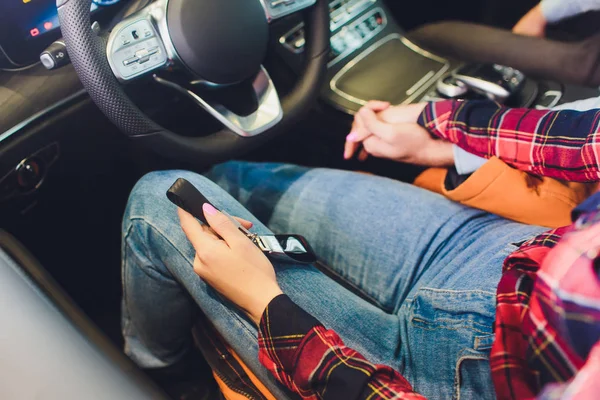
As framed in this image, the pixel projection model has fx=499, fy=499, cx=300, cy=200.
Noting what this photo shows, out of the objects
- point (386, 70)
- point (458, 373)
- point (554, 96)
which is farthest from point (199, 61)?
point (554, 96)

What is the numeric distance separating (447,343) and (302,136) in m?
0.66

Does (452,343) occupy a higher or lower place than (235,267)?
lower

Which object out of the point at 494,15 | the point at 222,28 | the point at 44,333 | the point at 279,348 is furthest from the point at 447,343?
the point at 494,15

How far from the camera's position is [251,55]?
0.81 metres

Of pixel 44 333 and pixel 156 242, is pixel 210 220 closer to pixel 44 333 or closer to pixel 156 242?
pixel 156 242

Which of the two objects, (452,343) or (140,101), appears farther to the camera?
(140,101)

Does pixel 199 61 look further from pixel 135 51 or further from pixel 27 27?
pixel 27 27

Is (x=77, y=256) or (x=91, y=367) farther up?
(x=91, y=367)

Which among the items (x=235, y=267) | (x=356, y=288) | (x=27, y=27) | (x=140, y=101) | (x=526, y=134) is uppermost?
(x=27, y=27)

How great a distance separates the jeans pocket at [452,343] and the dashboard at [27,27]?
698 mm

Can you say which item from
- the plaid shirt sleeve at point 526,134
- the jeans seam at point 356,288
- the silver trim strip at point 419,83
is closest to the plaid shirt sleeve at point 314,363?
the jeans seam at point 356,288

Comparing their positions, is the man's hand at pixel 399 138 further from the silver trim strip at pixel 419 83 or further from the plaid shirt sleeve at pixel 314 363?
the plaid shirt sleeve at pixel 314 363

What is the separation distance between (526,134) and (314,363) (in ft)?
1.54

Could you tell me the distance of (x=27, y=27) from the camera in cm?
79
